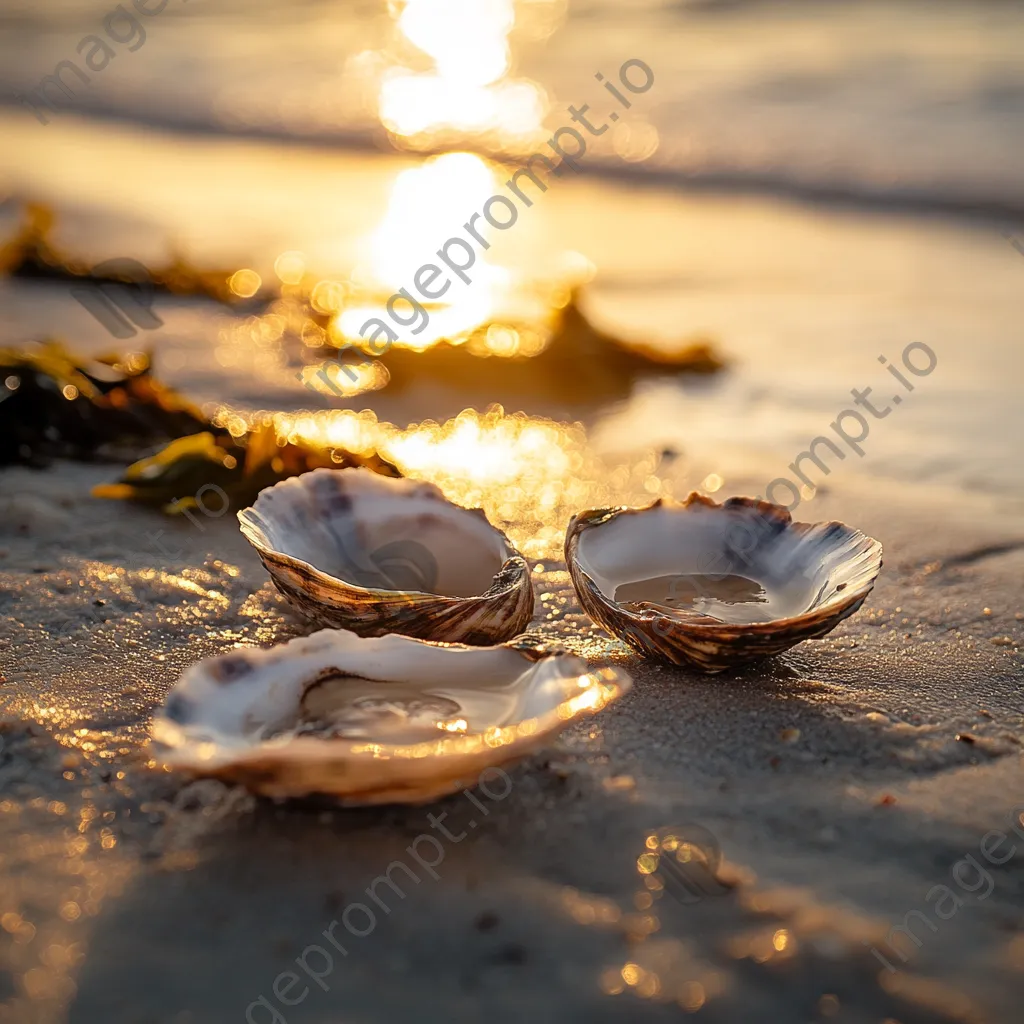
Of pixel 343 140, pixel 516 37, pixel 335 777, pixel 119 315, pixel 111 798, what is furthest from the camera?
pixel 516 37

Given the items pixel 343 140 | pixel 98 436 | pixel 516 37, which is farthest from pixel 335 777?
pixel 516 37

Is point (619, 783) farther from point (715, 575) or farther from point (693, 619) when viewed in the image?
point (715, 575)

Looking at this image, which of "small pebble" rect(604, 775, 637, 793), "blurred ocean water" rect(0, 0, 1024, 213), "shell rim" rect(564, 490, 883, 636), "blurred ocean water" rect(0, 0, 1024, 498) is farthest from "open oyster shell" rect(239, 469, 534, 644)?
"blurred ocean water" rect(0, 0, 1024, 213)

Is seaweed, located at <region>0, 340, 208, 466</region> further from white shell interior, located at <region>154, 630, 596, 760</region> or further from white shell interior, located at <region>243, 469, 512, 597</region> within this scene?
white shell interior, located at <region>154, 630, 596, 760</region>

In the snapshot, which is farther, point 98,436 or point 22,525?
point 98,436

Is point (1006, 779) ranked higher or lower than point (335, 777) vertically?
higher

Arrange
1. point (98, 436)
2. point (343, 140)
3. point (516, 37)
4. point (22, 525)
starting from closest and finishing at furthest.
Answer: point (22, 525)
point (98, 436)
point (343, 140)
point (516, 37)

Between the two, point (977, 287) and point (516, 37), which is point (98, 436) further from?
point (516, 37)
